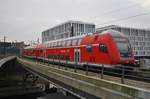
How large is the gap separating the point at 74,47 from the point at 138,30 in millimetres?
101217

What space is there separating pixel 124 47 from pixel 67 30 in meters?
89.9

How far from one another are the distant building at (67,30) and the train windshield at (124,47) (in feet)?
214

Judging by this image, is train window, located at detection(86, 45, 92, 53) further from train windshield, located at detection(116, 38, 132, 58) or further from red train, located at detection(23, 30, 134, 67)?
train windshield, located at detection(116, 38, 132, 58)

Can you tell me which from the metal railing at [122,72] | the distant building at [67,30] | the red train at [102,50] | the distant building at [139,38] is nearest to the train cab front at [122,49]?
the red train at [102,50]

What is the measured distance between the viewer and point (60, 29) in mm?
115500

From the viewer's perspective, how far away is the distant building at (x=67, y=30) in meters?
98.0

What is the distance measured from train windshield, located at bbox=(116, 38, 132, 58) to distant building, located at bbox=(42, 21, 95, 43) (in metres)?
65.3

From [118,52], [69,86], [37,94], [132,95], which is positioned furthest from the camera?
[37,94]

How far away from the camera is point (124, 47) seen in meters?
18.1

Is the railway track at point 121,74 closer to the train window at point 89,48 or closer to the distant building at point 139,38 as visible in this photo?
the train window at point 89,48

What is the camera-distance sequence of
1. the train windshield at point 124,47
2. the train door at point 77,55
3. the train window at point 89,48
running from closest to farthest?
the train windshield at point 124,47
the train window at point 89,48
the train door at point 77,55

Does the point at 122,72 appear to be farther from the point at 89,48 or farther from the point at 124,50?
the point at 89,48

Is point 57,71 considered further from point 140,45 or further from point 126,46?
point 140,45

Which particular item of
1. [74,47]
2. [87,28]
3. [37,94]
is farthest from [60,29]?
[74,47]
